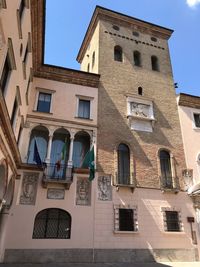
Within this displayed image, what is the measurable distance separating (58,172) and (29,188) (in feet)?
5.71

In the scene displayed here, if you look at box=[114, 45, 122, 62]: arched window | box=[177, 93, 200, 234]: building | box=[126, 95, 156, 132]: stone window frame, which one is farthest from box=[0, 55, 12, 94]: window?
box=[177, 93, 200, 234]: building

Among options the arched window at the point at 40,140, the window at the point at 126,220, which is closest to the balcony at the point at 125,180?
the window at the point at 126,220

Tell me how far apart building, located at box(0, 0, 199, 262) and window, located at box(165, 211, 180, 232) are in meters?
0.06

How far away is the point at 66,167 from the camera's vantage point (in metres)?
13.3

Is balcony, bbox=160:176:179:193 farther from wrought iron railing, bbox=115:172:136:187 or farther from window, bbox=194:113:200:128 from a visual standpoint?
window, bbox=194:113:200:128

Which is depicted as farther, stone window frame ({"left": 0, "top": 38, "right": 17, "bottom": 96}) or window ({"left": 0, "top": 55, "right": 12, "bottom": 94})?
window ({"left": 0, "top": 55, "right": 12, "bottom": 94})

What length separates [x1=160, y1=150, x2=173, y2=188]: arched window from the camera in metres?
15.2

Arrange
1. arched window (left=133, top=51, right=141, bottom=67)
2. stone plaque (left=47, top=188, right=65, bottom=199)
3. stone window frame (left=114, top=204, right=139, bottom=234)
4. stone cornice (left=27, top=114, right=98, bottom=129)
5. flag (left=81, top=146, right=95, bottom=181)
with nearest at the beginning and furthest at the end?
flag (left=81, top=146, right=95, bottom=181), stone plaque (left=47, top=188, right=65, bottom=199), stone window frame (left=114, top=204, right=139, bottom=234), stone cornice (left=27, top=114, right=98, bottom=129), arched window (left=133, top=51, right=141, bottom=67)

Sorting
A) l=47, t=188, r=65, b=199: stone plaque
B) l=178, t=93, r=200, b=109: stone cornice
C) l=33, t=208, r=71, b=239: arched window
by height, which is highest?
l=178, t=93, r=200, b=109: stone cornice

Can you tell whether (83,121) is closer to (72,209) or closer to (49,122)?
(49,122)

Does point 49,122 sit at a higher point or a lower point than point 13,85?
higher

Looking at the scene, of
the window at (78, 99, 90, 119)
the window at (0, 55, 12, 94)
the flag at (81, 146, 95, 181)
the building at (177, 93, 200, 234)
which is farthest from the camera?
the window at (78, 99, 90, 119)

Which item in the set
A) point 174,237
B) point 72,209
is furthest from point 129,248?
point 72,209

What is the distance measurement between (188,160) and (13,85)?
12450mm
